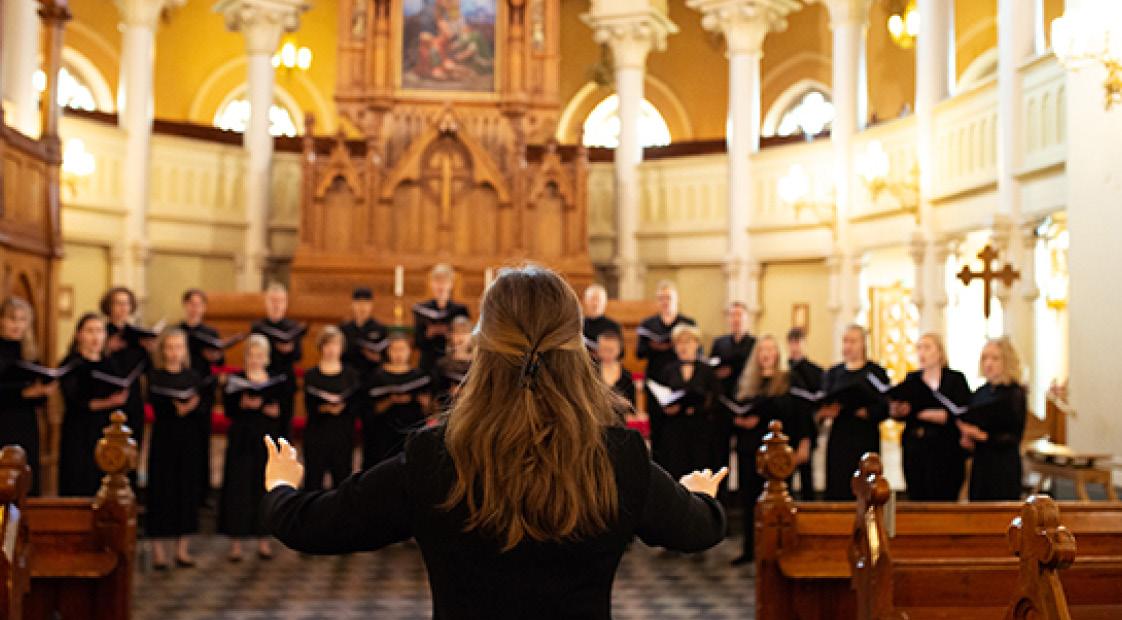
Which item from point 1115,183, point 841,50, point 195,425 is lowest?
point 195,425

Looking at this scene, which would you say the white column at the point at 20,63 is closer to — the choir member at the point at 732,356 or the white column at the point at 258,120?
the white column at the point at 258,120

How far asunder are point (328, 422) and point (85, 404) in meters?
1.43

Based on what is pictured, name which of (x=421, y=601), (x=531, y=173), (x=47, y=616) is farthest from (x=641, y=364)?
(x=47, y=616)

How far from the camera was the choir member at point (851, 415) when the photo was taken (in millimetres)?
7059

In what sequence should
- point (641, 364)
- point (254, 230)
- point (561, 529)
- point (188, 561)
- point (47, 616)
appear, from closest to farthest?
point (561, 529) → point (47, 616) → point (188, 561) → point (641, 364) → point (254, 230)

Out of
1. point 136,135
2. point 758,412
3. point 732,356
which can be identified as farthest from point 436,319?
point 136,135

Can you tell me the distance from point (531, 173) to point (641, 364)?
3.95 m

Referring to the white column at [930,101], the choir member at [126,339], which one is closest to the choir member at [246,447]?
the choir member at [126,339]

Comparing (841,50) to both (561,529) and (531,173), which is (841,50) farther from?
(561,529)

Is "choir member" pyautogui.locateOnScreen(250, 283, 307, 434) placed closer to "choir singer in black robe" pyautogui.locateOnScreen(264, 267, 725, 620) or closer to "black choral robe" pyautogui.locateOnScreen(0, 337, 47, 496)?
"black choral robe" pyautogui.locateOnScreen(0, 337, 47, 496)

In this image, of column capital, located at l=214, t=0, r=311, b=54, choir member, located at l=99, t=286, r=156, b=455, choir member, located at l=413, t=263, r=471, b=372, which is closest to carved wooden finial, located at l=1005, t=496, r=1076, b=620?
choir member, located at l=99, t=286, r=156, b=455

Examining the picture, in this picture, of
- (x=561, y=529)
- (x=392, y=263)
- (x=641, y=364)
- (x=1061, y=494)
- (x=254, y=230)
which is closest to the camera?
(x=561, y=529)

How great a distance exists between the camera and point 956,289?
1471cm

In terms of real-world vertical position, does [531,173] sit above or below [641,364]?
above
